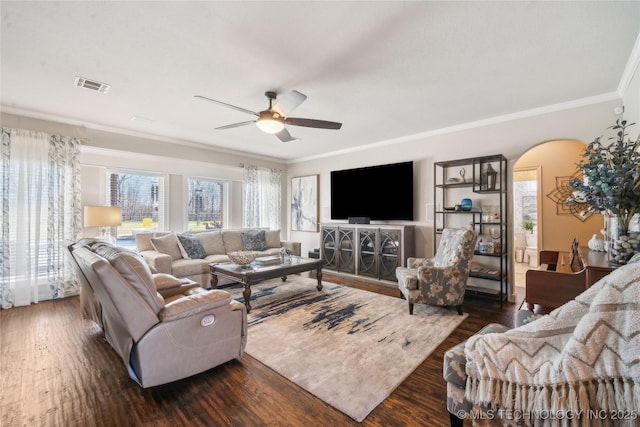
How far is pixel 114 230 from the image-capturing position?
4.57m

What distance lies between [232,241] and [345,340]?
3.29 meters

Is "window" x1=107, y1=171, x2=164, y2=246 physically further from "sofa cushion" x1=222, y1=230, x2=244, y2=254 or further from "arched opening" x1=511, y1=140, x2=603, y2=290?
"arched opening" x1=511, y1=140, x2=603, y2=290

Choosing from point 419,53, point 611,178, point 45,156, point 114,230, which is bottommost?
point 114,230

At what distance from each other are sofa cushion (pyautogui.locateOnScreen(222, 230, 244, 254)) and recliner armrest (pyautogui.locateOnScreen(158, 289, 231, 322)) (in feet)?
10.3

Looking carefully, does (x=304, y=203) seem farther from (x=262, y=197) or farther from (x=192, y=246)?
(x=192, y=246)

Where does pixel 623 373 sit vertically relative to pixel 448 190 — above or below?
below

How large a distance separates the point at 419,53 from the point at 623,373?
2.31 m

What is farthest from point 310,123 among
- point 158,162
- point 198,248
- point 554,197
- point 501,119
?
point 554,197

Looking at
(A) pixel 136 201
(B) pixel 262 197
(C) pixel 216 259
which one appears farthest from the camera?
→ (B) pixel 262 197

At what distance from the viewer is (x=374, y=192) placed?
5.17 metres

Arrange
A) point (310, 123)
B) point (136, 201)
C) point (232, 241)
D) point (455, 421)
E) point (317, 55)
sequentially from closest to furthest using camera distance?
1. point (455, 421)
2. point (317, 55)
3. point (310, 123)
4. point (136, 201)
5. point (232, 241)

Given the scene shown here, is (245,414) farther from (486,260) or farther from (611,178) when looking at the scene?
(486,260)

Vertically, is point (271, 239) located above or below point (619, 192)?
below

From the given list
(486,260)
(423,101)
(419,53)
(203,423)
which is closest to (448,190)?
(486,260)
